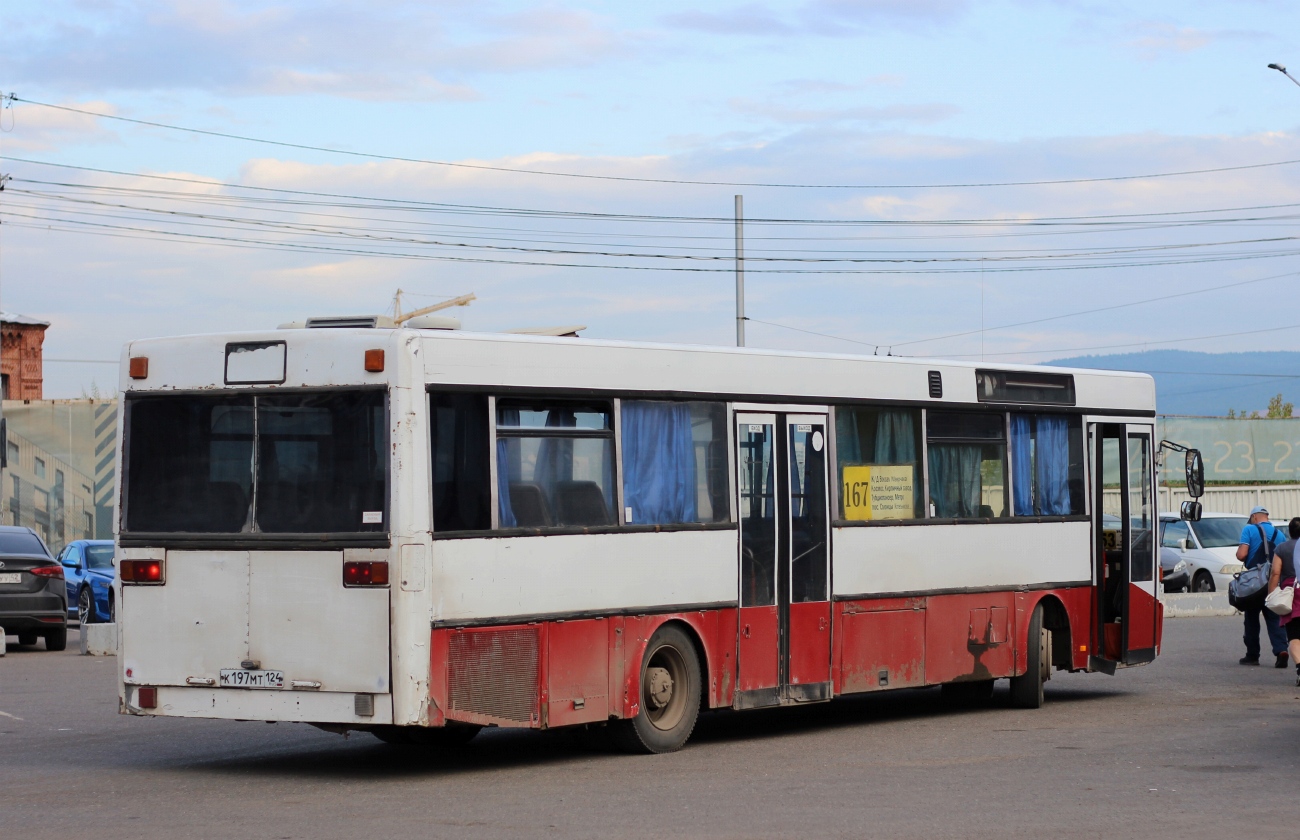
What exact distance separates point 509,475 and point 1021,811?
3806 mm

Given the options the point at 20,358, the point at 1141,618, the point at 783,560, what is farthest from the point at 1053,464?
the point at 20,358

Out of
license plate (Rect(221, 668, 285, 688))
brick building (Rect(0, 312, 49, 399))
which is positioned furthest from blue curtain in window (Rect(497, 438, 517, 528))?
brick building (Rect(0, 312, 49, 399))

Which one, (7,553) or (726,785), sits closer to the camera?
(726,785)

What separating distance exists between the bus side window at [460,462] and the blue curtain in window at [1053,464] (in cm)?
676

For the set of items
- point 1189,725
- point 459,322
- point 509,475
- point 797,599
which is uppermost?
point 459,322

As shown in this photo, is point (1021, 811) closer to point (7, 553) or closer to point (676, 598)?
point (676, 598)

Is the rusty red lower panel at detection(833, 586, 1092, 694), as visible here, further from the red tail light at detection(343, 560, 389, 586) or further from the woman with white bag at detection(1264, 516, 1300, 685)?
the red tail light at detection(343, 560, 389, 586)

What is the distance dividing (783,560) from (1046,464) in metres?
3.92

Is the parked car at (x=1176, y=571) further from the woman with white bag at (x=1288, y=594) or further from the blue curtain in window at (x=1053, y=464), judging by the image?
the blue curtain in window at (x=1053, y=464)

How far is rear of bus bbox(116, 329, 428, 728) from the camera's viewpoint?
1130 cm

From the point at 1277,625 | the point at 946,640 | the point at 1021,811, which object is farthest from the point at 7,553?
the point at 1021,811

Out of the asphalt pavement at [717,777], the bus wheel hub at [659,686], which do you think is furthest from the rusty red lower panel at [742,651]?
the asphalt pavement at [717,777]

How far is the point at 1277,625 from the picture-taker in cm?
2172

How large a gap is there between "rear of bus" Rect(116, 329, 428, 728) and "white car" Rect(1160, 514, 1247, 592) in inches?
1107
